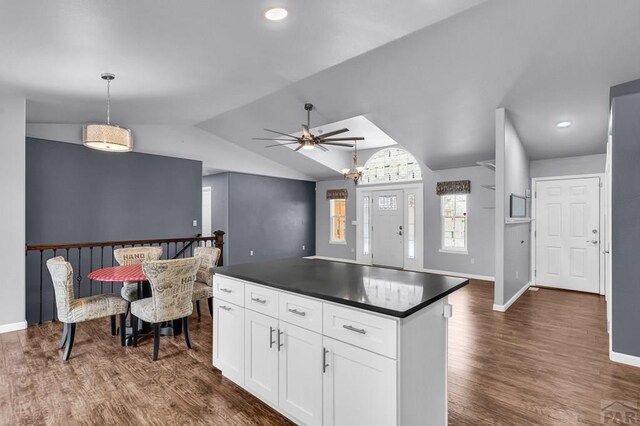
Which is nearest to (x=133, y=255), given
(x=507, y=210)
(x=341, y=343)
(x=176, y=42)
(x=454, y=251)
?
(x=176, y=42)

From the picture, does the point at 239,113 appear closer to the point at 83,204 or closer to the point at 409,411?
the point at 83,204

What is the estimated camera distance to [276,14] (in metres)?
2.39

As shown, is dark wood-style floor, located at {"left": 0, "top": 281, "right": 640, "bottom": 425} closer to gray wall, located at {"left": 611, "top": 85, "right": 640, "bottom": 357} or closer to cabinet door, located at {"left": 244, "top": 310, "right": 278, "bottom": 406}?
cabinet door, located at {"left": 244, "top": 310, "right": 278, "bottom": 406}

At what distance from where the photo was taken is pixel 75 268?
497cm

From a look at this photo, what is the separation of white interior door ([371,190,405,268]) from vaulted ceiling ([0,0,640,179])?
2.95 meters

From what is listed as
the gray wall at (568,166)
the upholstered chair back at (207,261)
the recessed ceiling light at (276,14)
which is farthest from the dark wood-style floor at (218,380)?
the gray wall at (568,166)

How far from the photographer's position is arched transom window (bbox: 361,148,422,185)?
7.87 meters

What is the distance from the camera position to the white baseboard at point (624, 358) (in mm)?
2885

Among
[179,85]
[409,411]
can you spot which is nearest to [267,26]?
[179,85]

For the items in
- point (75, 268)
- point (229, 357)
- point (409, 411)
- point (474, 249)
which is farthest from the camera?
point (474, 249)

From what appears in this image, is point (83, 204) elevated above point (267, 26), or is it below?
below

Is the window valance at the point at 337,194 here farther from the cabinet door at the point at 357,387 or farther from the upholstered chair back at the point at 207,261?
the cabinet door at the point at 357,387

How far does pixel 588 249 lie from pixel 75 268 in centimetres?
823

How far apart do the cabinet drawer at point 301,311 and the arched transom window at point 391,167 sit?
6.35m
